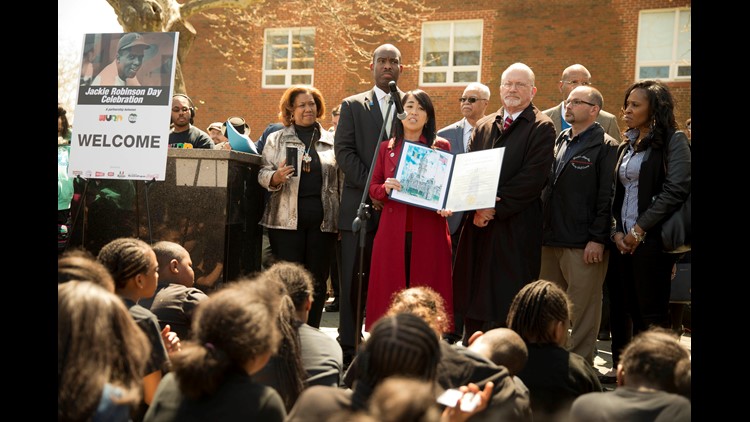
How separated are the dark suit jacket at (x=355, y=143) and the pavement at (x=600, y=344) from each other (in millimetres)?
1545

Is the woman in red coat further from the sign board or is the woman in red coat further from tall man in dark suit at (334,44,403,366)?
the sign board

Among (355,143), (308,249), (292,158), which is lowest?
(308,249)

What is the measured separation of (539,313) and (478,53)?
63.1 feet

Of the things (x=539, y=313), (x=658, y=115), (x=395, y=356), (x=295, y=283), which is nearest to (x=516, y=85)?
(x=658, y=115)

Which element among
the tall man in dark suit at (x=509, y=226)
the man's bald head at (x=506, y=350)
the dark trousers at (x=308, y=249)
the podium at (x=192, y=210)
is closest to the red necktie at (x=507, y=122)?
the tall man in dark suit at (x=509, y=226)

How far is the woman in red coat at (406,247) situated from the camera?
5.82 metres

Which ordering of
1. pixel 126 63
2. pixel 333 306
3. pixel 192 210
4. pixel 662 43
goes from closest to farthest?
pixel 126 63, pixel 192 210, pixel 333 306, pixel 662 43

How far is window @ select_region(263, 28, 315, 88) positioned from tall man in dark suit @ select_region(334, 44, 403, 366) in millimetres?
17662

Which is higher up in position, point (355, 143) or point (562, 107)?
point (562, 107)

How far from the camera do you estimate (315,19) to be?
23453 mm

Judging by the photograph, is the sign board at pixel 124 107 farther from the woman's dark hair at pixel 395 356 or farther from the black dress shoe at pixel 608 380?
the woman's dark hair at pixel 395 356

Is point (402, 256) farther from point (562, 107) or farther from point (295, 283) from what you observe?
point (562, 107)
